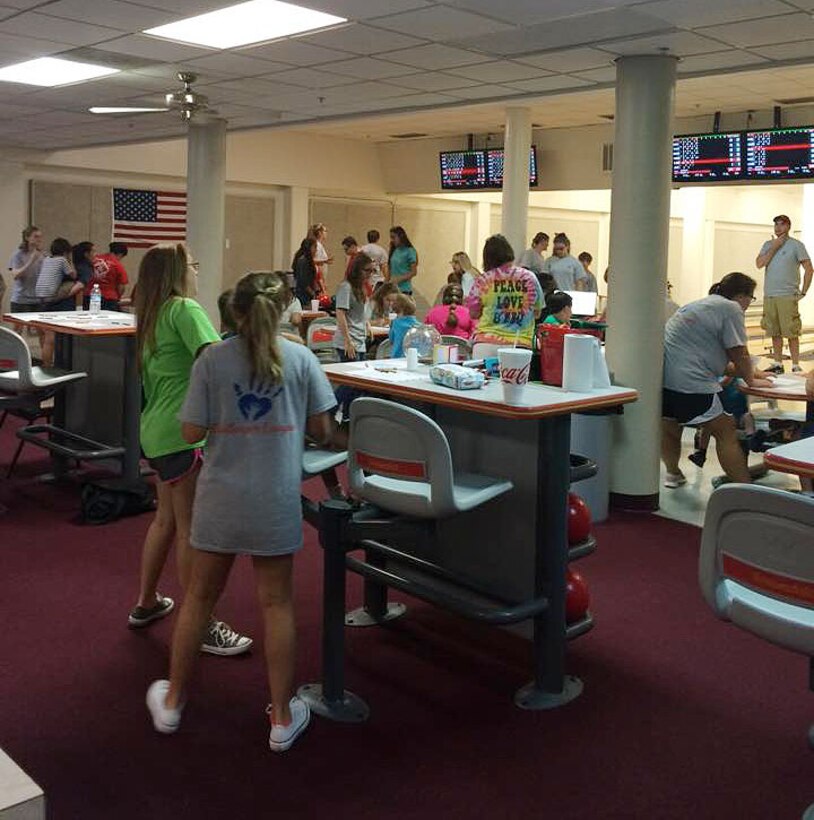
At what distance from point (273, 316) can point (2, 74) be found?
5.85m

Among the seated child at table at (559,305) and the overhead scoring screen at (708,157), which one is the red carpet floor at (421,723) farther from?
the overhead scoring screen at (708,157)

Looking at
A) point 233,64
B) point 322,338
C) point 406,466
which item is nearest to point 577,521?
point 406,466

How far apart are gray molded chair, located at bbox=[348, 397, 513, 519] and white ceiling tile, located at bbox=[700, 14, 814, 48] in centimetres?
301

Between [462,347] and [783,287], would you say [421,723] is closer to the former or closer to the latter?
[462,347]

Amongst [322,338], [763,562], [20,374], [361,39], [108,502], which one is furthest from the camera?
[322,338]

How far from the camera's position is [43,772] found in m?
2.81

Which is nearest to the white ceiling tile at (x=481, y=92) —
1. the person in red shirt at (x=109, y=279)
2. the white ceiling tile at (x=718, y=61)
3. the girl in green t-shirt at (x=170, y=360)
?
the white ceiling tile at (x=718, y=61)

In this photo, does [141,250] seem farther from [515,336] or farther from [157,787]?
[157,787]

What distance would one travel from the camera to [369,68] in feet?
22.2

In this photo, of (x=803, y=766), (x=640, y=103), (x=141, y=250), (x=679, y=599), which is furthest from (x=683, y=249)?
(x=803, y=766)

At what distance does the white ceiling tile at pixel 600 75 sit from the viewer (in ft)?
20.8

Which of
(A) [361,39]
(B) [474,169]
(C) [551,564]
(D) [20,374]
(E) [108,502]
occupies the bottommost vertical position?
(E) [108,502]

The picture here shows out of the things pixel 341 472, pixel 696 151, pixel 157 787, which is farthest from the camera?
pixel 696 151

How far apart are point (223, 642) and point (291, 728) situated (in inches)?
28.2
